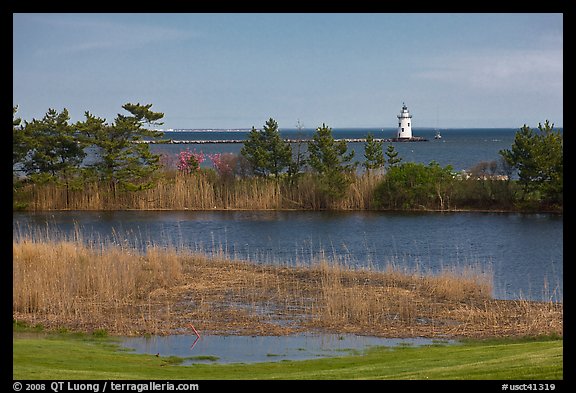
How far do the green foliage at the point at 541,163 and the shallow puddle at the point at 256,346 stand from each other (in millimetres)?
19876

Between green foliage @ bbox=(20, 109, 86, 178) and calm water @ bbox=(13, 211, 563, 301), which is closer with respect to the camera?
calm water @ bbox=(13, 211, 563, 301)

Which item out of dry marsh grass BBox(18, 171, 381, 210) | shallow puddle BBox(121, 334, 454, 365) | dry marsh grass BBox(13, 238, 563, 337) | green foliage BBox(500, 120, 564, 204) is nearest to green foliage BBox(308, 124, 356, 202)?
dry marsh grass BBox(18, 171, 381, 210)

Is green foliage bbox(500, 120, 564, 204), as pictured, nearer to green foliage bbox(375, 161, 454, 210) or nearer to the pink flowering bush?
green foliage bbox(375, 161, 454, 210)

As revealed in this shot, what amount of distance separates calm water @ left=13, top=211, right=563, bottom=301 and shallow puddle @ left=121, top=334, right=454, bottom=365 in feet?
15.8

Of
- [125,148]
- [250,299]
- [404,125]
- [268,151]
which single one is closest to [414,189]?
[268,151]

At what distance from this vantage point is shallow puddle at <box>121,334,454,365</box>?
506 inches

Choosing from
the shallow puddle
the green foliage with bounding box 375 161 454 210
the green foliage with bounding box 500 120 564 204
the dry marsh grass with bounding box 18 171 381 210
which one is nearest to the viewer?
the shallow puddle

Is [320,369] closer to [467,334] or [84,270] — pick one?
[467,334]

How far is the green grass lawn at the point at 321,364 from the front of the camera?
9.48 meters

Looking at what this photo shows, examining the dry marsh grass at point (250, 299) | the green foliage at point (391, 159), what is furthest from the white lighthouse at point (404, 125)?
the dry marsh grass at point (250, 299)

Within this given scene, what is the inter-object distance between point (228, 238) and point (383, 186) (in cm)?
1010

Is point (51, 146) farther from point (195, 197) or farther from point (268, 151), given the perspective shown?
point (268, 151)

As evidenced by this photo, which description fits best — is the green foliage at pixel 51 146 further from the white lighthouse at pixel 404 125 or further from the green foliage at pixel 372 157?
the white lighthouse at pixel 404 125
